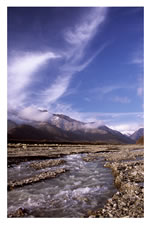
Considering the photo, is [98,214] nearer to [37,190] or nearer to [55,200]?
[55,200]

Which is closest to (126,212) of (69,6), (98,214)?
(98,214)

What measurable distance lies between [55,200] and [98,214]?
7.36ft

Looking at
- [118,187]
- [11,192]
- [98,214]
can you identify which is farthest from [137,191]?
[11,192]

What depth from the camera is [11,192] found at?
8.13 metres
